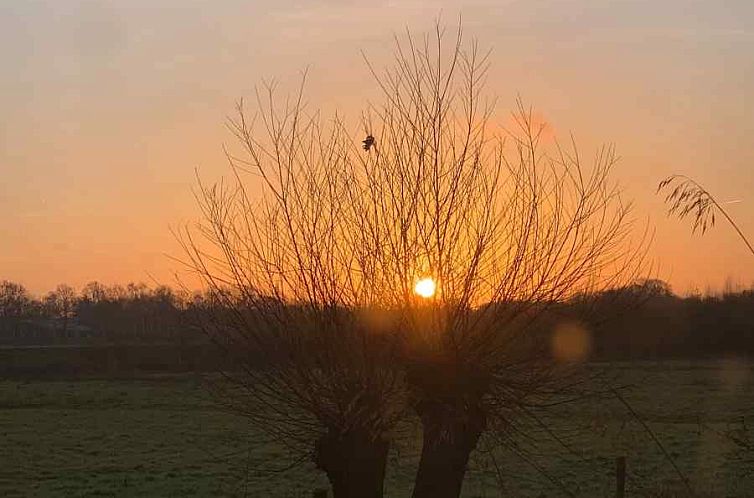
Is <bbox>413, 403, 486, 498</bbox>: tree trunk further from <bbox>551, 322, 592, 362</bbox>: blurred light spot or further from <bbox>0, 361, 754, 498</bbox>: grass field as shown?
<bbox>551, 322, 592, 362</bbox>: blurred light spot

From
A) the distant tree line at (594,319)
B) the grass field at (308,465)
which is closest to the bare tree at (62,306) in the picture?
the distant tree line at (594,319)

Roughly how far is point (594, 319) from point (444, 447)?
64.2 inches

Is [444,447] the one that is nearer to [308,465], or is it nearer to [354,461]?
[354,461]

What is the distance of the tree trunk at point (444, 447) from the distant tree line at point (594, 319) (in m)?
1.02

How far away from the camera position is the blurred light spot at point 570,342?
7.36 metres

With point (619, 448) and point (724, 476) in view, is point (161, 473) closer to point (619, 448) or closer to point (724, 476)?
point (619, 448)

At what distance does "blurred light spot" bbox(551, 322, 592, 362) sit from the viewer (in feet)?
24.2

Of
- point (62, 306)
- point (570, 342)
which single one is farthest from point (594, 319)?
point (62, 306)

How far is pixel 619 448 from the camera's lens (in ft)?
75.2

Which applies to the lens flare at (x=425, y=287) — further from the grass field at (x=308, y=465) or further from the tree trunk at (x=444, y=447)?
the grass field at (x=308, y=465)

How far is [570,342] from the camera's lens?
7.57 m

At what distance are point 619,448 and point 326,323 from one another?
17.7 m

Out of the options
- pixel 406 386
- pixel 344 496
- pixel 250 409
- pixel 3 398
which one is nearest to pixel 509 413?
pixel 406 386

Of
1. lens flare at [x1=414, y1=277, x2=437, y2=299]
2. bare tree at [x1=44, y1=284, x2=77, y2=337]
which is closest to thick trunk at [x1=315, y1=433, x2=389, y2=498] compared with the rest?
lens flare at [x1=414, y1=277, x2=437, y2=299]
